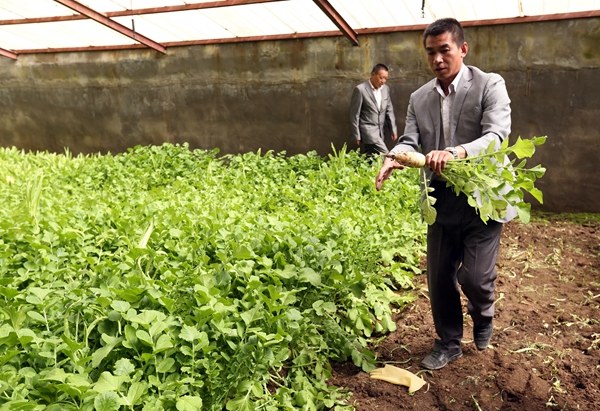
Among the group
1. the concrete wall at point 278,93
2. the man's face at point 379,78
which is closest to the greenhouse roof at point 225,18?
the concrete wall at point 278,93

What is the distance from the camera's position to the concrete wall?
7.11 metres

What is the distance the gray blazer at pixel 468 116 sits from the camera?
2783 millimetres

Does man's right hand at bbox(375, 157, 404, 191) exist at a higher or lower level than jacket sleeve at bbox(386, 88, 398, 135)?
lower

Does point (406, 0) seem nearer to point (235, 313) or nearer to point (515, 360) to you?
point (515, 360)

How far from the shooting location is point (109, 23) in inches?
354

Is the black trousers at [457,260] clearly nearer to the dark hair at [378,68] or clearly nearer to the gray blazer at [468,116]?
the gray blazer at [468,116]

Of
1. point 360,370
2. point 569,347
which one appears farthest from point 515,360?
point 360,370

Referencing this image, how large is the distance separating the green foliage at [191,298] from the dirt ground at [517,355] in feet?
0.61

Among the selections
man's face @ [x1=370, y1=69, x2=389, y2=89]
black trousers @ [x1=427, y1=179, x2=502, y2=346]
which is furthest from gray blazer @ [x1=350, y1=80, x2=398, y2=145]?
black trousers @ [x1=427, y1=179, x2=502, y2=346]

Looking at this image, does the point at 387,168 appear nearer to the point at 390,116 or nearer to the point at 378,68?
the point at 378,68

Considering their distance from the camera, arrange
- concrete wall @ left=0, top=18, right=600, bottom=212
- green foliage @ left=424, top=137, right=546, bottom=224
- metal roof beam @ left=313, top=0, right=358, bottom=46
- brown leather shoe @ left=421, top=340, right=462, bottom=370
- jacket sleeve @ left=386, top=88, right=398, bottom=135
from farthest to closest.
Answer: jacket sleeve @ left=386, top=88, right=398, bottom=135 → metal roof beam @ left=313, top=0, right=358, bottom=46 → concrete wall @ left=0, top=18, right=600, bottom=212 → brown leather shoe @ left=421, top=340, right=462, bottom=370 → green foliage @ left=424, top=137, right=546, bottom=224

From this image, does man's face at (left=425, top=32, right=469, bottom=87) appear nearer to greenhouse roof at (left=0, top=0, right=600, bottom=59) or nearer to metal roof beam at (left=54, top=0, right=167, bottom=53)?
greenhouse roof at (left=0, top=0, right=600, bottom=59)

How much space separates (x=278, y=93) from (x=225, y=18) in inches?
57.8

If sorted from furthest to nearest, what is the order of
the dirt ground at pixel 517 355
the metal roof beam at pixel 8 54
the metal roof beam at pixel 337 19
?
the metal roof beam at pixel 8 54 → the metal roof beam at pixel 337 19 → the dirt ground at pixel 517 355
